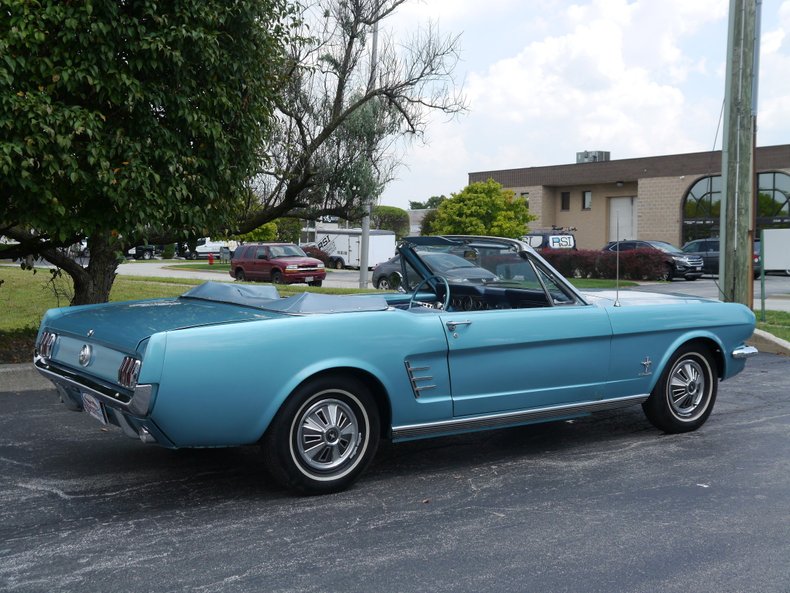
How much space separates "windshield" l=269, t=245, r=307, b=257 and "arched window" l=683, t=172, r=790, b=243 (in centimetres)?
2540

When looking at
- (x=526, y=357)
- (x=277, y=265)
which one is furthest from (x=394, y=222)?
(x=526, y=357)

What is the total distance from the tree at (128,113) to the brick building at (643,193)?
117 ft

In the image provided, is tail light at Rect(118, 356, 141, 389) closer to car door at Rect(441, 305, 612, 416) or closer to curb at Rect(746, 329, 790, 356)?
car door at Rect(441, 305, 612, 416)

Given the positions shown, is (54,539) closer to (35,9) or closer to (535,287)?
(535,287)

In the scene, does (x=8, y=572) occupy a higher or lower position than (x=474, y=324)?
lower

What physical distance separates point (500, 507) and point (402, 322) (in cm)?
115

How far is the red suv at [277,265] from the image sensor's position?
2942cm

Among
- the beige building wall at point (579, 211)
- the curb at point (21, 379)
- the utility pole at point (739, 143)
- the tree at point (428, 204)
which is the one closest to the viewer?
the curb at point (21, 379)

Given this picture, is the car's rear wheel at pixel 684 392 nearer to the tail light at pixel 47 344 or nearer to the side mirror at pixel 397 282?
the side mirror at pixel 397 282

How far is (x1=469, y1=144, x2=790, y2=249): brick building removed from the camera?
4522cm

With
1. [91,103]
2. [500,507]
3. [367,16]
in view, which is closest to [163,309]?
[500,507]

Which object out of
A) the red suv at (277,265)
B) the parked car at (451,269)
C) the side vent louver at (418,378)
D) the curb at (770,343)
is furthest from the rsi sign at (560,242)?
the side vent louver at (418,378)

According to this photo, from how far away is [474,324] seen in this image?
5.27m

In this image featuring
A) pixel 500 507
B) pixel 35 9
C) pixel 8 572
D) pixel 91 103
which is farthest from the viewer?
pixel 91 103
